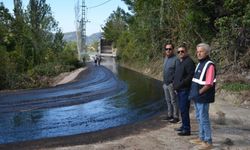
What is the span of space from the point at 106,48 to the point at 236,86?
7817 cm

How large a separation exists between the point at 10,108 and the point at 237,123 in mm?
8411

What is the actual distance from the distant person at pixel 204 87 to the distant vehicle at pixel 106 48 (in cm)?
8272

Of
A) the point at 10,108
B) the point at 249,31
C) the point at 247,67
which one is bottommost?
the point at 10,108

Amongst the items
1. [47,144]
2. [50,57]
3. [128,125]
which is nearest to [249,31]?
[128,125]

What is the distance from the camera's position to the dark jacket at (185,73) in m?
9.42

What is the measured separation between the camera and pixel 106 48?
307 feet

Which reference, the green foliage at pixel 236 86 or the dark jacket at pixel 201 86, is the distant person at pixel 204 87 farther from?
the green foliage at pixel 236 86

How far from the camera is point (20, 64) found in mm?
39812

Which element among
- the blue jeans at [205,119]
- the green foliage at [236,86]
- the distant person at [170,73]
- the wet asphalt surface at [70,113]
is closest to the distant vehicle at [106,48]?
the wet asphalt surface at [70,113]

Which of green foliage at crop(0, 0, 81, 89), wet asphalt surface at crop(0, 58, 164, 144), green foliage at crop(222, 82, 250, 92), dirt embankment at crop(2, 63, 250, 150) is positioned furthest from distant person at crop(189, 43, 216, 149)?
green foliage at crop(0, 0, 81, 89)

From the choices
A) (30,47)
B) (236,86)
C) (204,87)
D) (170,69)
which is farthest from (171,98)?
(30,47)

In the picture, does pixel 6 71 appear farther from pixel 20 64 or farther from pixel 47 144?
pixel 47 144

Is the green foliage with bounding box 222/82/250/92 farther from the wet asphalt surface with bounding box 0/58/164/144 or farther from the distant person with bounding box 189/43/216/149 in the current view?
the distant person with bounding box 189/43/216/149

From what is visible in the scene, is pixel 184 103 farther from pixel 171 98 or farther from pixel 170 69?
pixel 170 69
